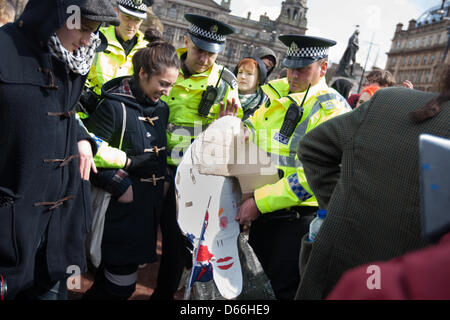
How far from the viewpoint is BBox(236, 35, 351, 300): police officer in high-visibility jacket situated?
7.16ft

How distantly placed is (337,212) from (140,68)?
178cm

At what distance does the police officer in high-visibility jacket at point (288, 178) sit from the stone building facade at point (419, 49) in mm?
51818

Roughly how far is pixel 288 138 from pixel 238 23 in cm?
7335

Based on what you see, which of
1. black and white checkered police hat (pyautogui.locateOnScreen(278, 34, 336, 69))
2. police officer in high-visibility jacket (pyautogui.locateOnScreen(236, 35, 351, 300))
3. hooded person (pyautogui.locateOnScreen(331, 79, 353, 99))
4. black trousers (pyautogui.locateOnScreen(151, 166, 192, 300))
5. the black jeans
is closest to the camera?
the black jeans

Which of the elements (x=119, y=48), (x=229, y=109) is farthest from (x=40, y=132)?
(x=119, y=48)

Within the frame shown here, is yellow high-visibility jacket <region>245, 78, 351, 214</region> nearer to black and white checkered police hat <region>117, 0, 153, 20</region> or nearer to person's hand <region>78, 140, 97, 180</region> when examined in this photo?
person's hand <region>78, 140, 97, 180</region>

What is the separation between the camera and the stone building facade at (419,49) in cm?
4912

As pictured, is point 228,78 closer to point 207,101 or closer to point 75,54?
point 207,101

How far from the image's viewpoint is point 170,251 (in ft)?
9.97

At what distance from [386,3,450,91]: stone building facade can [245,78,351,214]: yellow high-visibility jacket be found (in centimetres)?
5199

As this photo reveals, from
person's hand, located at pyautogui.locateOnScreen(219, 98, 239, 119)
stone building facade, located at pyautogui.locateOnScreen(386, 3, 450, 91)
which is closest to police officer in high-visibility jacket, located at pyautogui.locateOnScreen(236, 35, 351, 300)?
person's hand, located at pyautogui.locateOnScreen(219, 98, 239, 119)

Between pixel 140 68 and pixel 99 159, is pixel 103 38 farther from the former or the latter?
pixel 99 159


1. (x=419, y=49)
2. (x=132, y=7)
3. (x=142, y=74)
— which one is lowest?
(x=142, y=74)

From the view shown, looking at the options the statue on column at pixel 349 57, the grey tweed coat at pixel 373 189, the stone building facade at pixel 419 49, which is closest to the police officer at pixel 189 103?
the grey tweed coat at pixel 373 189
